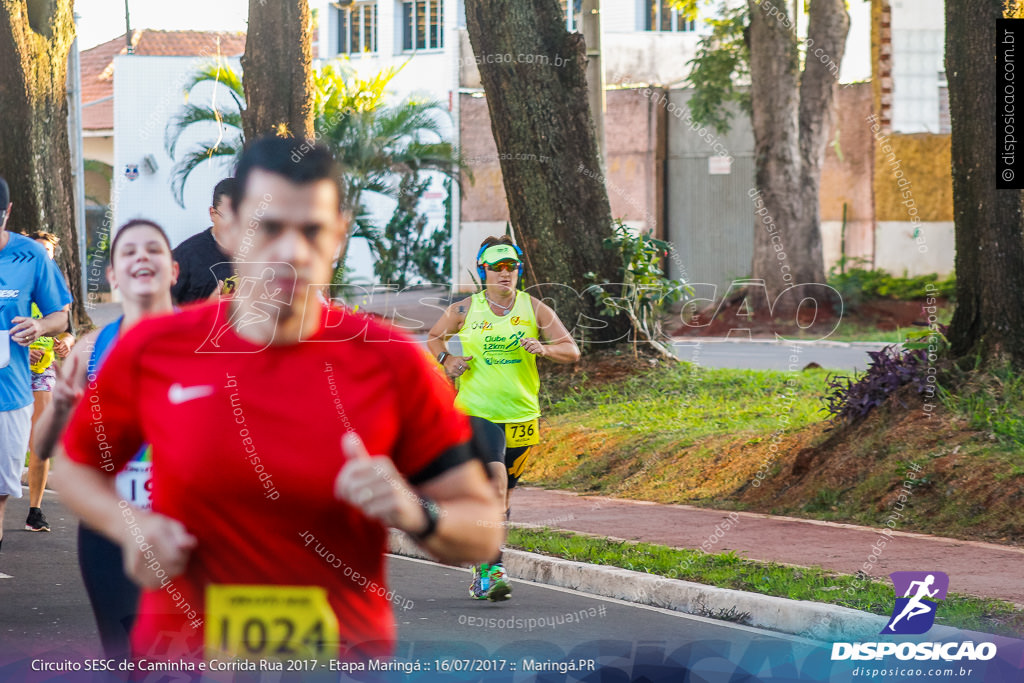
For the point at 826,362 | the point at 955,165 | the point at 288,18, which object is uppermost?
the point at 288,18

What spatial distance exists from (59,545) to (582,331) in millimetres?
7074

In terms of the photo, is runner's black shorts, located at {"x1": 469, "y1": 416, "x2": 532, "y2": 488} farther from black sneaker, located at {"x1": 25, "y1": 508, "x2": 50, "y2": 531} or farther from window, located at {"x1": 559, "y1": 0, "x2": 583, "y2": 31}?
window, located at {"x1": 559, "y1": 0, "x2": 583, "y2": 31}

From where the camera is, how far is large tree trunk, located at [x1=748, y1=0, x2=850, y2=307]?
83.0 ft

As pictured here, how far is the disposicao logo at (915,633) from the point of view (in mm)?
6859

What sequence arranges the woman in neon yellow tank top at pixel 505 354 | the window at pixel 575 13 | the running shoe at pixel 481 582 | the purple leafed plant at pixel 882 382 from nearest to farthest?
the running shoe at pixel 481 582 → the woman in neon yellow tank top at pixel 505 354 → the purple leafed plant at pixel 882 382 → the window at pixel 575 13

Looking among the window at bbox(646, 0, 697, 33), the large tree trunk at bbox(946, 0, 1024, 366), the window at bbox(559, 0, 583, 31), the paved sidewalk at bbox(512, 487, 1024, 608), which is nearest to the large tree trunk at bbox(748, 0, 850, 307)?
the window at bbox(559, 0, 583, 31)

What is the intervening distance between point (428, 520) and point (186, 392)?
22.3 inches

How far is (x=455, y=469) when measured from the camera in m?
2.96

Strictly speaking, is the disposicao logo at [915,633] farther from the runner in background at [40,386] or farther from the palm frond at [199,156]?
the palm frond at [199,156]

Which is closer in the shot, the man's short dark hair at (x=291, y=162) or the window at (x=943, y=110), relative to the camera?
the man's short dark hair at (x=291, y=162)

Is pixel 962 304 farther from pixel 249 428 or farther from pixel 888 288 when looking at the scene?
pixel 888 288

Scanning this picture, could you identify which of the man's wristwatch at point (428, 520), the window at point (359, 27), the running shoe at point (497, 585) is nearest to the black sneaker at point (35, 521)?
the running shoe at point (497, 585)

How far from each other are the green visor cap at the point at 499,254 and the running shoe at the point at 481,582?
173 cm

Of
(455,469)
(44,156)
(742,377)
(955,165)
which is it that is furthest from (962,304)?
(44,156)
